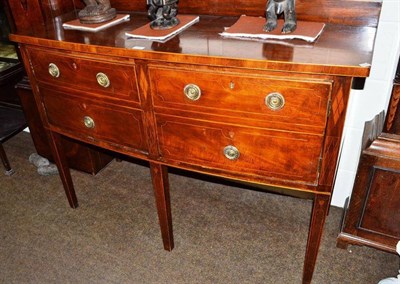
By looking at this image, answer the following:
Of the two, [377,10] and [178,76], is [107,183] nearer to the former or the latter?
[178,76]

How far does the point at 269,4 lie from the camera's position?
1187mm

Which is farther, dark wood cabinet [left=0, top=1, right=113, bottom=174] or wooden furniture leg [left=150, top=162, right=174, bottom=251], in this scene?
dark wood cabinet [left=0, top=1, right=113, bottom=174]

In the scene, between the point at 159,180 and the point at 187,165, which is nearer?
the point at 187,165

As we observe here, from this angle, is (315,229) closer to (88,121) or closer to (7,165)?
(88,121)

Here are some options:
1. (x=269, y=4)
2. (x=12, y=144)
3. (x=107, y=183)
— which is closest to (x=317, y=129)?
(x=269, y=4)

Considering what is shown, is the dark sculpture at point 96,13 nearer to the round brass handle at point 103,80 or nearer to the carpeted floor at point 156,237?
the round brass handle at point 103,80

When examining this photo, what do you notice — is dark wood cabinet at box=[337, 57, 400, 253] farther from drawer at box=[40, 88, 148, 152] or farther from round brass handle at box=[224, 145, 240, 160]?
drawer at box=[40, 88, 148, 152]

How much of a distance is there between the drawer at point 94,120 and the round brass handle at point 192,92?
0.69 feet

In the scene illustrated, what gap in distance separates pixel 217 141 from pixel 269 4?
0.47 metres

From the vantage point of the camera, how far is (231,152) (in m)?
1.21

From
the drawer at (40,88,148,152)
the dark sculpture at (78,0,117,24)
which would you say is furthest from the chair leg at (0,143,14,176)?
the dark sculpture at (78,0,117,24)

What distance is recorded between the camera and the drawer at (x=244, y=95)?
1.02 meters

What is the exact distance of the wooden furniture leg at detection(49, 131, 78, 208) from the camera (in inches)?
66.2

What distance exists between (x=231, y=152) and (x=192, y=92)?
233mm
